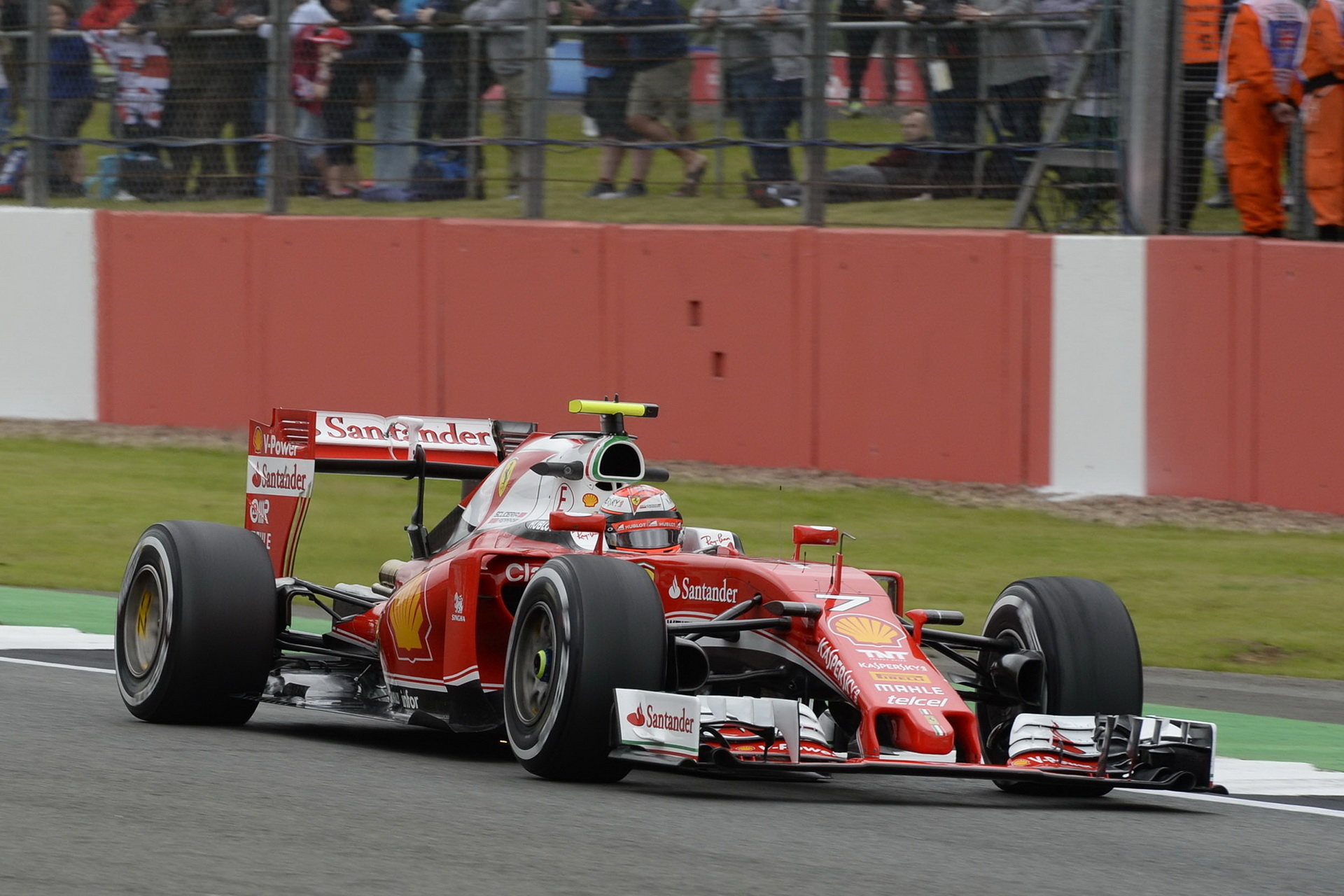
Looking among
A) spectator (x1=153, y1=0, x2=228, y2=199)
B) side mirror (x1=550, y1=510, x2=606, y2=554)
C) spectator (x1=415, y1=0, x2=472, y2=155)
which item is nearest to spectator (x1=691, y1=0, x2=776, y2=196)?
spectator (x1=415, y1=0, x2=472, y2=155)

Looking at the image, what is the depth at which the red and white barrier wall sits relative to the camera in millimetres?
12289

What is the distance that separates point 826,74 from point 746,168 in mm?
830

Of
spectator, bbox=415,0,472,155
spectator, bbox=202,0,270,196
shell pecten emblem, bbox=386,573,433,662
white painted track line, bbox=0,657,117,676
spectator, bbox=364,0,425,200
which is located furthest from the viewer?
spectator, bbox=202,0,270,196

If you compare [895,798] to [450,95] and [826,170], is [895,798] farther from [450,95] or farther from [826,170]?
[450,95]

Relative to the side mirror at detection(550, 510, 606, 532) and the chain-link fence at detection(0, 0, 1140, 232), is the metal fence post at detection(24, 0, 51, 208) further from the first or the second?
the side mirror at detection(550, 510, 606, 532)

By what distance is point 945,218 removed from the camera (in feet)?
43.8

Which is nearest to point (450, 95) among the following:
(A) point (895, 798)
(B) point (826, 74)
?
(B) point (826, 74)

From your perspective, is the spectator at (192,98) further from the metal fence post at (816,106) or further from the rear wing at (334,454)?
the rear wing at (334,454)

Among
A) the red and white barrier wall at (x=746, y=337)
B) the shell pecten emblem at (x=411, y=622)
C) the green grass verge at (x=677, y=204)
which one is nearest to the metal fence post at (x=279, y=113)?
the green grass verge at (x=677, y=204)

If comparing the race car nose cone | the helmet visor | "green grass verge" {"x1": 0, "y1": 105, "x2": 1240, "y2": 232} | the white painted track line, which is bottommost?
the white painted track line

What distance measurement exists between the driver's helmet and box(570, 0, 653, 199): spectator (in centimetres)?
706

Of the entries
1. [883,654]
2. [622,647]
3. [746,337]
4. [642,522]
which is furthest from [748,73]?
[622,647]

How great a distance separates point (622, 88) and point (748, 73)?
0.96 m

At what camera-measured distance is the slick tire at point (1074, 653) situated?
22.3ft
